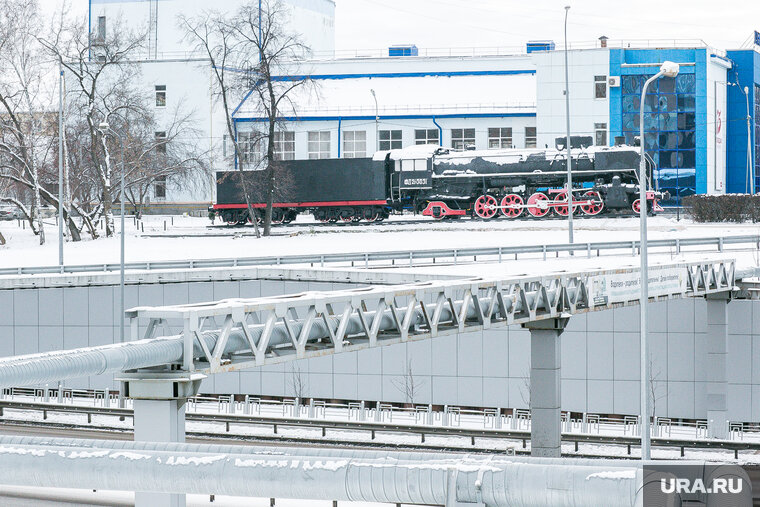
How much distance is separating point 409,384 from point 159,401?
2221cm

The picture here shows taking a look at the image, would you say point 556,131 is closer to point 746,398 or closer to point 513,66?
point 513,66

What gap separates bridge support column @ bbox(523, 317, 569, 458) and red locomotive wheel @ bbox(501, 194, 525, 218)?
32.4 meters

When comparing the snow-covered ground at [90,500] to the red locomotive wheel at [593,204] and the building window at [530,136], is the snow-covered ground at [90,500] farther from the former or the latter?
the building window at [530,136]

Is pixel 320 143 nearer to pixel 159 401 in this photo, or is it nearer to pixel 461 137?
pixel 461 137

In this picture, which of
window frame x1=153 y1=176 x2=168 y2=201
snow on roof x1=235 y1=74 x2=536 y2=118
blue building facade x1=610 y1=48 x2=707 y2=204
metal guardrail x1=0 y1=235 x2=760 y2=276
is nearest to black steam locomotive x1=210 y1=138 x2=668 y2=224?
metal guardrail x1=0 y1=235 x2=760 y2=276

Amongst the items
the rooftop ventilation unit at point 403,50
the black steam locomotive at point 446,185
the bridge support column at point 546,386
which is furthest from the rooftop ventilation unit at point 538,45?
the bridge support column at point 546,386

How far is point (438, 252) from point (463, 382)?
680 centimetres

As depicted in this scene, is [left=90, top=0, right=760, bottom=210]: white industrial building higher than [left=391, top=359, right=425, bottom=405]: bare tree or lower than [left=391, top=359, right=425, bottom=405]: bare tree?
higher

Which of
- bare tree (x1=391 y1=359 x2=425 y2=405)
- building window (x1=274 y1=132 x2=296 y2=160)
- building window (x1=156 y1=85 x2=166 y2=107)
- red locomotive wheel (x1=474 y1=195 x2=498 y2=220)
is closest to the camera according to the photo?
bare tree (x1=391 y1=359 x2=425 y2=405)

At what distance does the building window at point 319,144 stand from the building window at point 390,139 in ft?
13.7

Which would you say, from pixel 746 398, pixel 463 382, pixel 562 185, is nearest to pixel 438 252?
pixel 463 382

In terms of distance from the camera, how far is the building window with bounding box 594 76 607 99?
7356 cm

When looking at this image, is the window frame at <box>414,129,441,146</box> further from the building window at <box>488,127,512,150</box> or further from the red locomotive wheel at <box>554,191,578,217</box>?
the red locomotive wheel at <box>554,191,578,217</box>

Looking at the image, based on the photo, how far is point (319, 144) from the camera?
78.6 m
